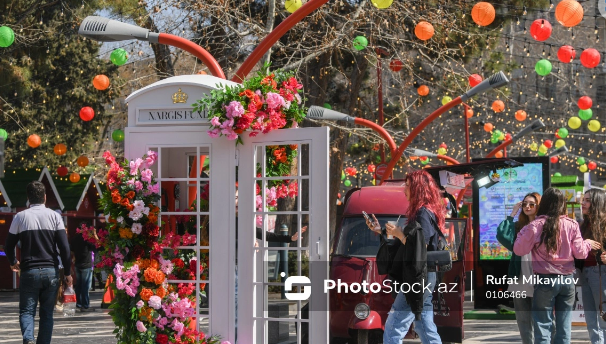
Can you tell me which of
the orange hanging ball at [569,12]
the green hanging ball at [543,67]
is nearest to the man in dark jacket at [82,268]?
the orange hanging ball at [569,12]

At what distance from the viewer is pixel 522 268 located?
30.7 ft

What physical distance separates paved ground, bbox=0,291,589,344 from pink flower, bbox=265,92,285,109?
5.01 meters

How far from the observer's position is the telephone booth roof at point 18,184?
23.0 metres

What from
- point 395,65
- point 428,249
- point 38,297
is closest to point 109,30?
point 38,297

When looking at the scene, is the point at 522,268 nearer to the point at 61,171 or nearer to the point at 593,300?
the point at 593,300

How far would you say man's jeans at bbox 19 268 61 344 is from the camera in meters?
9.34

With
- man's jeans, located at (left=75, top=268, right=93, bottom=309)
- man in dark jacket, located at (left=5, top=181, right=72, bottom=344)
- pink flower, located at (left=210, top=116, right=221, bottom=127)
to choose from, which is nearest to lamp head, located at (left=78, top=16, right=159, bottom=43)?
man in dark jacket, located at (left=5, top=181, right=72, bottom=344)

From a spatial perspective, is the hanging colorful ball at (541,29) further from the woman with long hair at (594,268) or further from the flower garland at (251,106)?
the flower garland at (251,106)

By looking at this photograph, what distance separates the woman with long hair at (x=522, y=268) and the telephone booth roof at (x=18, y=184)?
601 inches

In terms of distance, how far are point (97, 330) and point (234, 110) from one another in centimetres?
686

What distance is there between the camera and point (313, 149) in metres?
7.90

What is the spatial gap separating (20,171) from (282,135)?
56.8ft

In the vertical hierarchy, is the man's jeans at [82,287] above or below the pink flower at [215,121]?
below
